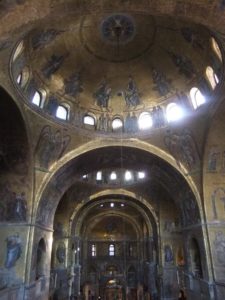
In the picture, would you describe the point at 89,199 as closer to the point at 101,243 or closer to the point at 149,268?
the point at 149,268

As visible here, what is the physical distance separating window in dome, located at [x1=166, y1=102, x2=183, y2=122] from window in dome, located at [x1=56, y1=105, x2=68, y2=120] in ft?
22.6

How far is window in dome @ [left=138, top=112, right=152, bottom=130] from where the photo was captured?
18.0 meters

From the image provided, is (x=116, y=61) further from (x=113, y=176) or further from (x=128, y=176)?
(x=113, y=176)

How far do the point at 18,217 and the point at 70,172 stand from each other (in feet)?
16.1

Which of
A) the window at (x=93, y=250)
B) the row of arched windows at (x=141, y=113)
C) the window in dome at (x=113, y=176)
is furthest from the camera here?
the window at (x=93, y=250)

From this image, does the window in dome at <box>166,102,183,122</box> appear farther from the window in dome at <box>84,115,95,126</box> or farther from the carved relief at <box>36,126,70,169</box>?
the carved relief at <box>36,126,70,169</box>

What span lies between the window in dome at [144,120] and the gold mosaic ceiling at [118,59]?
1.79 ft

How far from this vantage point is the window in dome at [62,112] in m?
17.0

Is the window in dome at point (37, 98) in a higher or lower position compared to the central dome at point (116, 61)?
lower

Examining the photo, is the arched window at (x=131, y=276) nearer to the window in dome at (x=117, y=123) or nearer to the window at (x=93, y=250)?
the window at (x=93, y=250)

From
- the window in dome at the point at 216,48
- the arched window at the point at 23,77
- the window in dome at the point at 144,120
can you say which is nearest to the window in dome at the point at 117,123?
the window in dome at the point at 144,120

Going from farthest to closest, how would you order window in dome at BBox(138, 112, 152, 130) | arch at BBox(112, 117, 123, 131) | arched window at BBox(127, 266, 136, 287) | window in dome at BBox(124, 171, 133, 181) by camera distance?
1. arched window at BBox(127, 266, 136, 287)
2. window in dome at BBox(124, 171, 133, 181)
3. arch at BBox(112, 117, 123, 131)
4. window in dome at BBox(138, 112, 152, 130)

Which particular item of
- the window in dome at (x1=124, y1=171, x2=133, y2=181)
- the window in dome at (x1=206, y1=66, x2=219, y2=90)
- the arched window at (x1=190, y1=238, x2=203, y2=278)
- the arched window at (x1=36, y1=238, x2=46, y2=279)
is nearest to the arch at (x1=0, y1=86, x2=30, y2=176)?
the arched window at (x1=36, y1=238, x2=46, y2=279)

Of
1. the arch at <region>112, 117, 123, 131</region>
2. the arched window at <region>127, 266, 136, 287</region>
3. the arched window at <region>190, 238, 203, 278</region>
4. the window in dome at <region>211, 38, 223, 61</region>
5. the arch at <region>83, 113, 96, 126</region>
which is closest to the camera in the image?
the window in dome at <region>211, 38, 223, 61</region>
